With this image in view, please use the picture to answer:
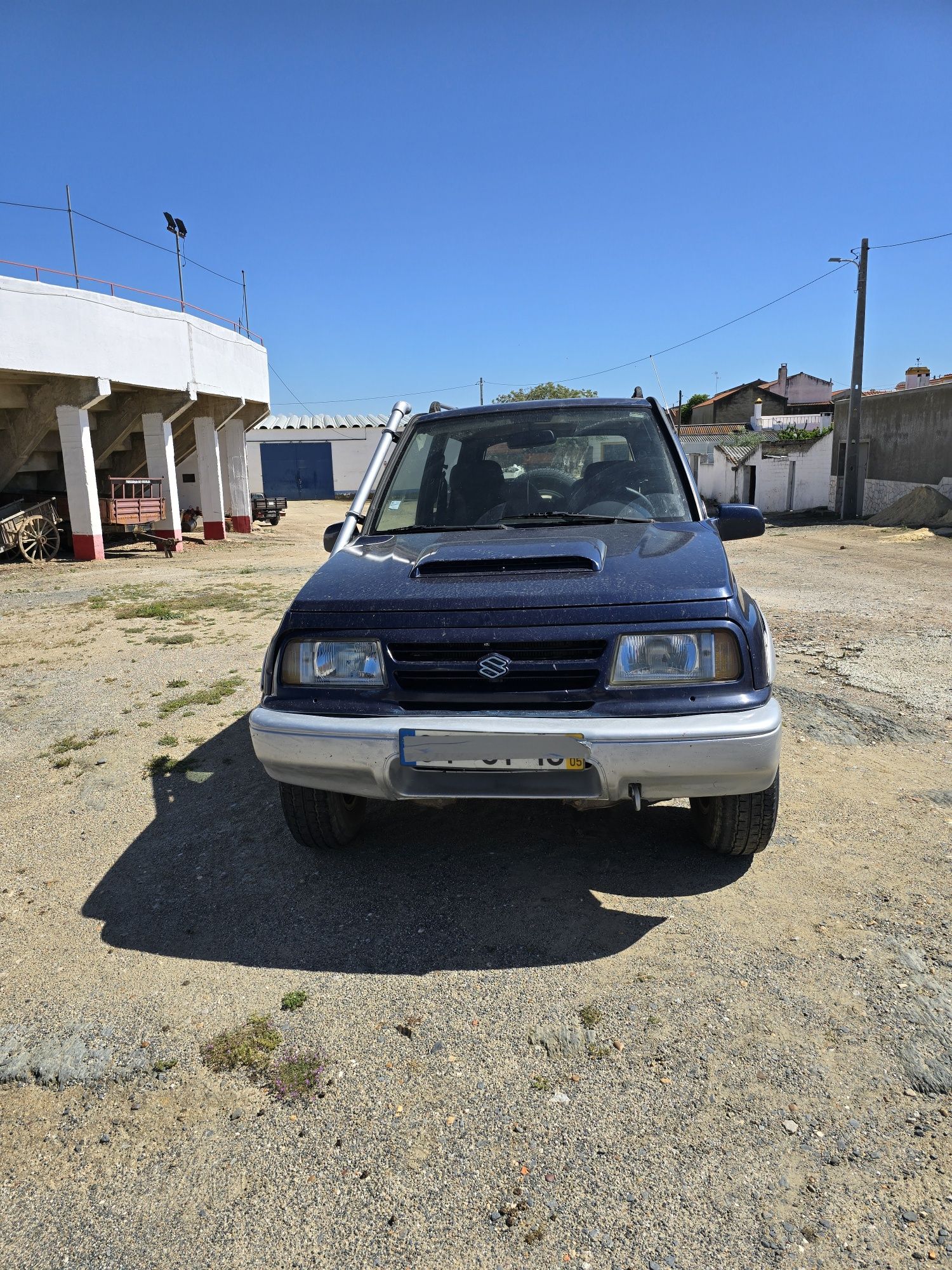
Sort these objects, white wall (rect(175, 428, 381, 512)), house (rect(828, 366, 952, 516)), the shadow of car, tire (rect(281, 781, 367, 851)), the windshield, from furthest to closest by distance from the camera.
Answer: white wall (rect(175, 428, 381, 512)), house (rect(828, 366, 952, 516)), the windshield, tire (rect(281, 781, 367, 851)), the shadow of car

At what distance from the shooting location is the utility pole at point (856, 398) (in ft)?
85.5

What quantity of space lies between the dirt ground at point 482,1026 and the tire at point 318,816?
116 millimetres

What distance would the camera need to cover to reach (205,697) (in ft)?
21.0

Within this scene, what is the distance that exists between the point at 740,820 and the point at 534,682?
41.8 inches

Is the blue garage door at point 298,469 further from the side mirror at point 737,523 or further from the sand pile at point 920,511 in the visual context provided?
the side mirror at point 737,523

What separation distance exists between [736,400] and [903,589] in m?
50.1

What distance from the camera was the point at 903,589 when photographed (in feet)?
37.3

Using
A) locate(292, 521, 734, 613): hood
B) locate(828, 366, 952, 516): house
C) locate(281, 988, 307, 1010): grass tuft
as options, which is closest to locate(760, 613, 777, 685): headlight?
locate(292, 521, 734, 613): hood

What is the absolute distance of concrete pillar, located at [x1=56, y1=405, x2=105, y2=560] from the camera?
52.5 ft

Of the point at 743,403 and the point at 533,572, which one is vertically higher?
the point at 743,403

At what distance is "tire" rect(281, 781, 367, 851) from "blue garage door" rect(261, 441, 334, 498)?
141 feet

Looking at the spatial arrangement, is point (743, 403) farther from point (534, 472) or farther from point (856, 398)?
point (534, 472)

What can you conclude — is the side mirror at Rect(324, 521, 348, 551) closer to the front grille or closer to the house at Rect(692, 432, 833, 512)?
the front grille

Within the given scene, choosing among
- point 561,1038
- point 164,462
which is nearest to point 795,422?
point 164,462
